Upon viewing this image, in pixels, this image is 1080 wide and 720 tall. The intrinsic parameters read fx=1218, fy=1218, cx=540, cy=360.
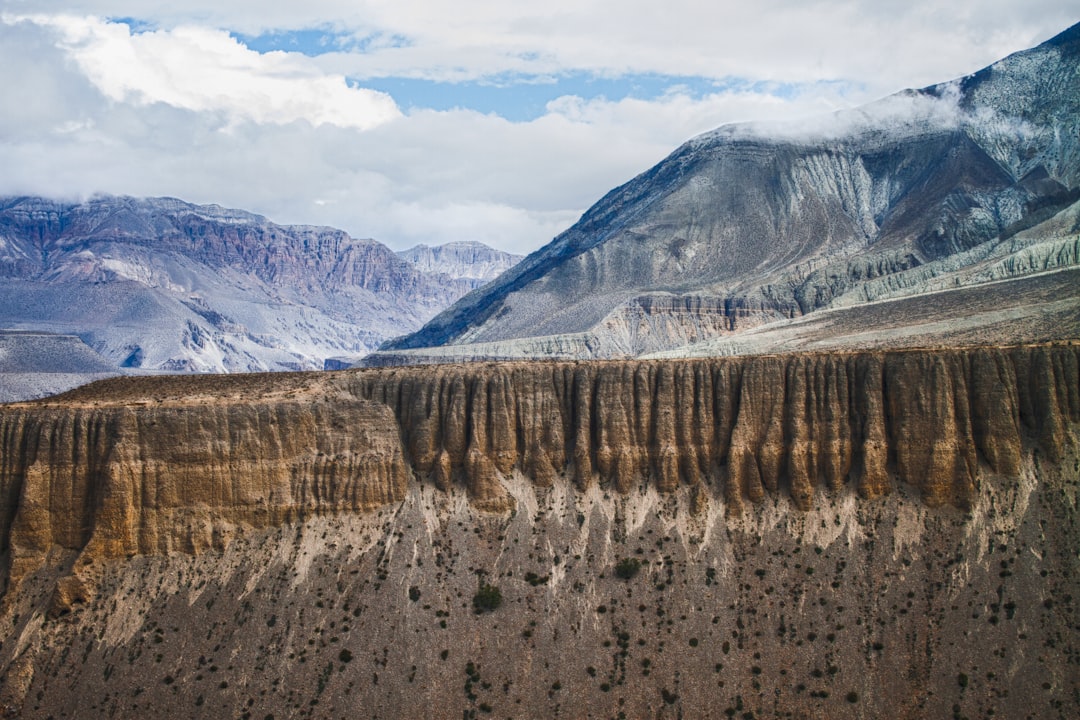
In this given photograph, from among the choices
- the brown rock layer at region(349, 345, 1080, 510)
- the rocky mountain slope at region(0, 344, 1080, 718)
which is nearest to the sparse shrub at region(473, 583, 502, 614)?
the rocky mountain slope at region(0, 344, 1080, 718)

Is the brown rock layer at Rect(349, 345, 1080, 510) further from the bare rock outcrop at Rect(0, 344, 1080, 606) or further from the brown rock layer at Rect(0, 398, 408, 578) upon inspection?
the brown rock layer at Rect(0, 398, 408, 578)

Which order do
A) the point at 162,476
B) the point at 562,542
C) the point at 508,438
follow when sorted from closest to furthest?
the point at 162,476 < the point at 562,542 < the point at 508,438

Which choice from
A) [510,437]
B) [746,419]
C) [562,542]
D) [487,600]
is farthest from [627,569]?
[746,419]

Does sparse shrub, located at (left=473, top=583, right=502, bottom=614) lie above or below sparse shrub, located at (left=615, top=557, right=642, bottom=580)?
below

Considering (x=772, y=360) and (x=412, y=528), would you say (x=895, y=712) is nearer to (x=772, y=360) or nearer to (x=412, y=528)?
(x=772, y=360)

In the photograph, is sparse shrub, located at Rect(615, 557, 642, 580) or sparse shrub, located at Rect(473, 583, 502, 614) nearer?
sparse shrub, located at Rect(473, 583, 502, 614)

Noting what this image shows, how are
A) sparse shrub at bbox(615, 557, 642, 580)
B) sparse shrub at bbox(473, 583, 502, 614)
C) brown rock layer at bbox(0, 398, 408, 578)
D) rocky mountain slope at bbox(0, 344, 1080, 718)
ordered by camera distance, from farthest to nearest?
sparse shrub at bbox(615, 557, 642, 580) < brown rock layer at bbox(0, 398, 408, 578) < sparse shrub at bbox(473, 583, 502, 614) < rocky mountain slope at bbox(0, 344, 1080, 718)

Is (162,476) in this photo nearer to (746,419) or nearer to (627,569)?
(627,569)

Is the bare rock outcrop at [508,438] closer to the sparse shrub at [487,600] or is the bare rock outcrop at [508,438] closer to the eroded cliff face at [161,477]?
the eroded cliff face at [161,477]
